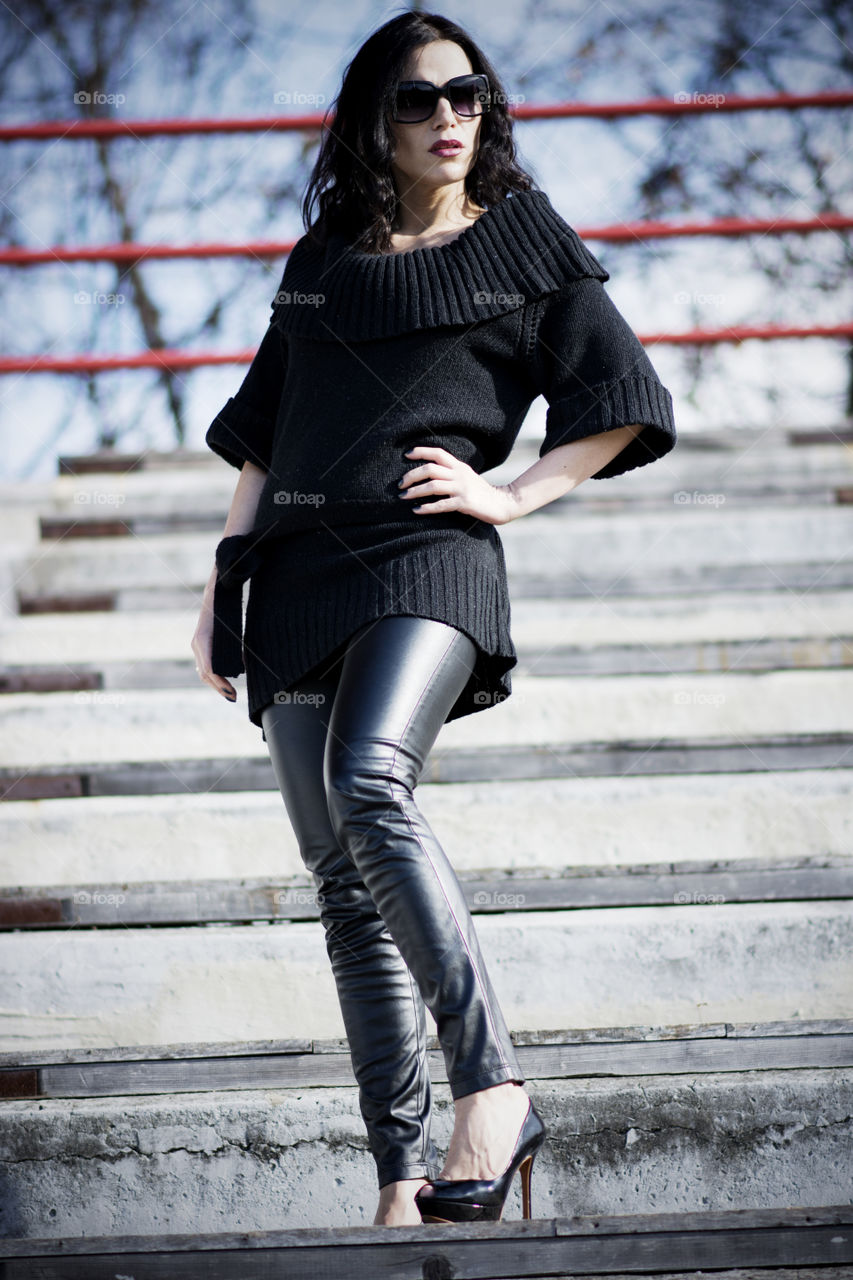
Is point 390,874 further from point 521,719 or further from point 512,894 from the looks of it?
point 521,719

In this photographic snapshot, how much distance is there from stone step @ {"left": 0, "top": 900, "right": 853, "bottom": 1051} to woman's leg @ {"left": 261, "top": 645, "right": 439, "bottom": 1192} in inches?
20.6

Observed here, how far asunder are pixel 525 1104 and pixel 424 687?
17.9 inches

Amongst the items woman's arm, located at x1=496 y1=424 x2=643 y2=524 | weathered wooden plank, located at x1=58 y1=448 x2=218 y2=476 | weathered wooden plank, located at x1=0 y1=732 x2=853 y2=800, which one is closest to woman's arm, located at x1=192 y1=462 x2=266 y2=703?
woman's arm, located at x1=496 y1=424 x2=643 y2=524

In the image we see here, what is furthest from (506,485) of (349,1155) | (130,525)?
(130,525)

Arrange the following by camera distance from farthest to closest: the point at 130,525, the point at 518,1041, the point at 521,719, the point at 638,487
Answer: the point at 638,487 → the point at 130,525 → the point at 521,719 → the point at 518,1041

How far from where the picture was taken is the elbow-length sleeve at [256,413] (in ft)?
5.11

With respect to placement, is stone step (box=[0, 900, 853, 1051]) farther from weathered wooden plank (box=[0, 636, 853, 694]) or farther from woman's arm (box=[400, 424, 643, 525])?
weathered wooden plank (box=[0, 636, 853, 694])

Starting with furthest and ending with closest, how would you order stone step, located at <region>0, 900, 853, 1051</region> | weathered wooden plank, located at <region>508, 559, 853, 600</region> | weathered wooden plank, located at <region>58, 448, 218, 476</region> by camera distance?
1. weathered wooden plank, located at <region>58, 448, 218, 476</region>
2. weathered wooden plank, located at <region>508, 559, 853, 600</region>
3. stone step, located at <region>0, 900, 853, 1051</region>

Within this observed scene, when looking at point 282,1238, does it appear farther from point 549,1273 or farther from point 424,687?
point 424,687

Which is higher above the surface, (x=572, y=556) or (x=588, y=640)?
(x=572, y=556)

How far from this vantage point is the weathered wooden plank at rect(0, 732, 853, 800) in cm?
234

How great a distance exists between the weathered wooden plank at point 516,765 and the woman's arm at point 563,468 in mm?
1076

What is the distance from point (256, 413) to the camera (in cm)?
157

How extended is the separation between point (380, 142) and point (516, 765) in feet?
4.39
